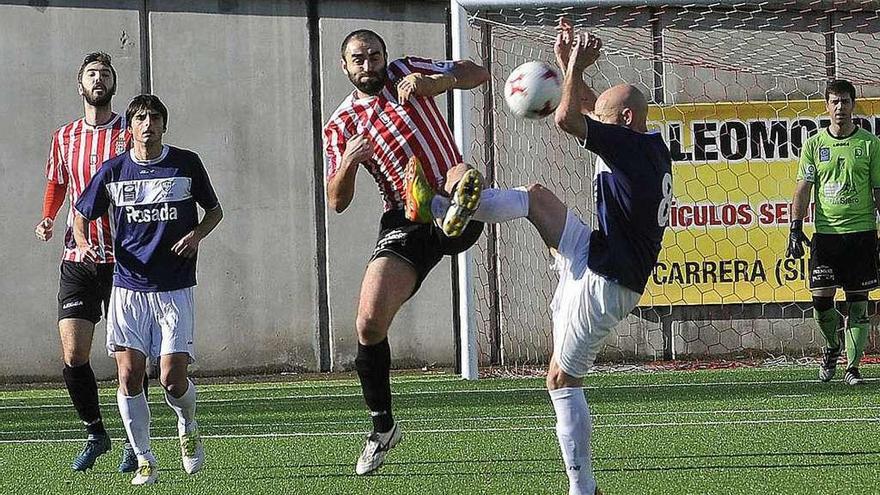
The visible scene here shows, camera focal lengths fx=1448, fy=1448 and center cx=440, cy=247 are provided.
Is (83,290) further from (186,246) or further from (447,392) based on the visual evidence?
(447,392)

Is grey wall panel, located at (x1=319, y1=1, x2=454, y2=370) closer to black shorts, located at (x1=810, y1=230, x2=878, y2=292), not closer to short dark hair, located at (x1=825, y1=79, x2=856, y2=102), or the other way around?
black shorts, located at (x1=810, y1=230, x2=878, y2=292)

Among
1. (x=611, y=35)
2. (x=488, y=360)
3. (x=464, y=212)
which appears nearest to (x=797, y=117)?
(x=611, y=35)

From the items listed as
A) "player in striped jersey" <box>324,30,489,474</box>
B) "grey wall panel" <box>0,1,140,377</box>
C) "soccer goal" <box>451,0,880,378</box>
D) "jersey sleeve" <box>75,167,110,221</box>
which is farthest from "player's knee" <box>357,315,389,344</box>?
"grey wall panel" <box>0,1,140,377</box>

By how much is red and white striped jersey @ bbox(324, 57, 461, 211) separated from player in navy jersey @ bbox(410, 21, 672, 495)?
1.11 m

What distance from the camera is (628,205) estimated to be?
Answer: 561 centimetres

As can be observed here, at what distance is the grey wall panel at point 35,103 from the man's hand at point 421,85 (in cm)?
732

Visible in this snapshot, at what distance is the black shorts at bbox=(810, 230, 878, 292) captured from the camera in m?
10.5

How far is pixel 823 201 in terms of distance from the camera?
34.9 ft

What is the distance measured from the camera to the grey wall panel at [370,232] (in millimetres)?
13453

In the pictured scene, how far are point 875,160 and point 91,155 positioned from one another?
574cm

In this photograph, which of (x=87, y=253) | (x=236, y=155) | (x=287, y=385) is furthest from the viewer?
(x=236, y=155)

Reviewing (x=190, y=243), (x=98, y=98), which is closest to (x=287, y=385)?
(x=98, y=98)

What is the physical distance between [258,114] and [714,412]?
5.95 m

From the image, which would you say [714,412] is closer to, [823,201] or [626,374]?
[823,201]
